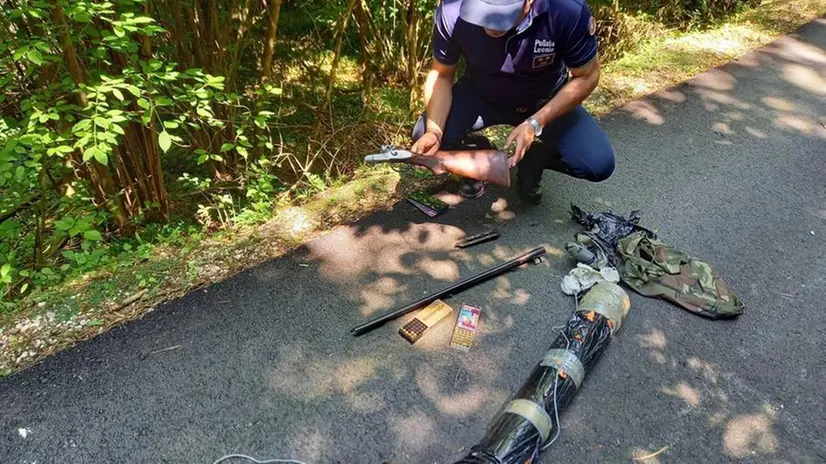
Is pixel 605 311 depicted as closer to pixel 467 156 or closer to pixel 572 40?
pixel 467 156

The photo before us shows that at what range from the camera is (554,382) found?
1.96m

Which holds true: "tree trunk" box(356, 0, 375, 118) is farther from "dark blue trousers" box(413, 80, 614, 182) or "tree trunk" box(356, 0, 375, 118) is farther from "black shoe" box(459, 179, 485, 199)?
"black shoe" box(459, 179, 485, 199)

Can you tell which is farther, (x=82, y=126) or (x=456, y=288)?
(x=456, y=288)

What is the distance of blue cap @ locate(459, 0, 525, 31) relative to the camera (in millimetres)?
2291

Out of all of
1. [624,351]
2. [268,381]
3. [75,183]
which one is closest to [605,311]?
[624,351]

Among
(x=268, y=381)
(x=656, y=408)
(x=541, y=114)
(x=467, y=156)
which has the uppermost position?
(x=541, y=114)

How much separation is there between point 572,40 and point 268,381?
2186 mm

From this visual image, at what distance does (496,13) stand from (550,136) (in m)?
0.82

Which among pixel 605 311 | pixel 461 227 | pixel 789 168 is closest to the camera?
pixel 605 311

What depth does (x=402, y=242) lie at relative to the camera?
9.21 feet

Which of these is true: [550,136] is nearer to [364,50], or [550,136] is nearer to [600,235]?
[600,235]

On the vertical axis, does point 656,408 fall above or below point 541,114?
below

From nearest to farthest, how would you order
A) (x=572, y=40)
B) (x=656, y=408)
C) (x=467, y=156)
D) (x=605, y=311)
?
(x=656, y=408)
(x=605, y=311)
(x=572, y=40)
(x=467, y=156)

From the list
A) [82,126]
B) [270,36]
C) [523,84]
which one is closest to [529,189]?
[523,84]
